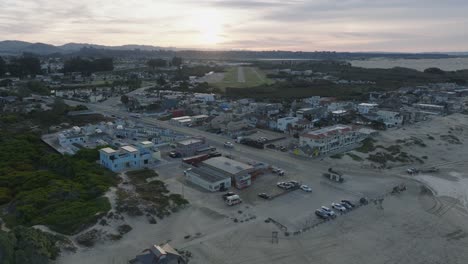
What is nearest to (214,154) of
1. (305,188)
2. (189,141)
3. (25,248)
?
(189,141)

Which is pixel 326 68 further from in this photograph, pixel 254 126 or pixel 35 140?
pixel 35 140

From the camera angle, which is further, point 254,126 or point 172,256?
point 254,126

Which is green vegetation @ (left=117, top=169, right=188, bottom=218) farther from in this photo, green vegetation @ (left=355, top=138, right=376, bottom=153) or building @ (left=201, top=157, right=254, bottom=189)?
green vegetation @ (left=355, top=138, right=376, bottom=153)

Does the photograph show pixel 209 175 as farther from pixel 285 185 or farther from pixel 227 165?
pixel 285 185

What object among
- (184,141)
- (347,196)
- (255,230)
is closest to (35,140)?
(184,141)

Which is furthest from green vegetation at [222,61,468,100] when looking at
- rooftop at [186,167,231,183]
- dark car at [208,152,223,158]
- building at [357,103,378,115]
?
rooftop at [186,167,231,183]

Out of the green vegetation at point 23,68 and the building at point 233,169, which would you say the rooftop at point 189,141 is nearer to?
the building at point 233,169

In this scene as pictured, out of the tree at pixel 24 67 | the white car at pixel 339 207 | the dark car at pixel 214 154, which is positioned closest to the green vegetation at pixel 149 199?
the dark car at pixel 214 154

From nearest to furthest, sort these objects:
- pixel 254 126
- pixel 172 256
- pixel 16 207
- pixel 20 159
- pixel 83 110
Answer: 1. pixel 172 256
2. pixel 16 207
3. pixel 20 159
4. pixel 254 126
5. pixel 83 110
